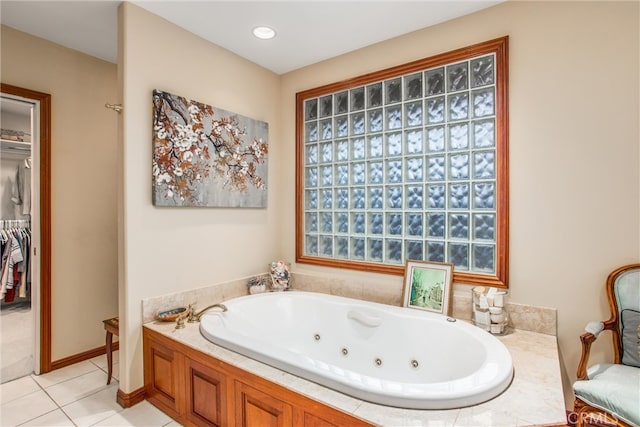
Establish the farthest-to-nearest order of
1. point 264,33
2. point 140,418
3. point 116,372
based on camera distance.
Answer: point 116,372, point 264,33, point 140,418

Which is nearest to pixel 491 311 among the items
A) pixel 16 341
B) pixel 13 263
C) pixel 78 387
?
pixel 78 387

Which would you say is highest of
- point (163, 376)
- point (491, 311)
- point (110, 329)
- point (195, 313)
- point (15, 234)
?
point (15, 234)

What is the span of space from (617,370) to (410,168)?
1610mm

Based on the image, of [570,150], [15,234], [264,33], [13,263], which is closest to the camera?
[570,150]

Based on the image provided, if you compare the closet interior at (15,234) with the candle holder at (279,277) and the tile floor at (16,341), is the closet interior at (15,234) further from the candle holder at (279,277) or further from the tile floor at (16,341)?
the candle holder at (279,277)

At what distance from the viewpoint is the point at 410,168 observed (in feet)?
8.04

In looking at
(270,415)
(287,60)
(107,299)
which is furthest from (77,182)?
(270,415)

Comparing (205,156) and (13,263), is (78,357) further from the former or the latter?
(205,156)

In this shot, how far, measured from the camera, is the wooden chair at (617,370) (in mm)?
1253

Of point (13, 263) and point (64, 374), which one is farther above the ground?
point (13, 263)

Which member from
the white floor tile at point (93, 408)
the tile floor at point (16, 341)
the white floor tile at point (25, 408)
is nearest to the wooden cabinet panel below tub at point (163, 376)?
the white floor tile at point (93, 408)

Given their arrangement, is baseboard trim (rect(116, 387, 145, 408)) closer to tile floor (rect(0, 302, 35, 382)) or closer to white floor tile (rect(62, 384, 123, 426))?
white floor tile (rect(62, 384, 123, 426))

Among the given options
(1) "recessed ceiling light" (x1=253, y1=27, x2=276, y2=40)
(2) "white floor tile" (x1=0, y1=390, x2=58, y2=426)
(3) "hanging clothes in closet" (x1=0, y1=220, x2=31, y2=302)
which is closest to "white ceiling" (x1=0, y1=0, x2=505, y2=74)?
(1) "recessed ceiling light" (x1=253, y1=27, x2=276, y2=40)

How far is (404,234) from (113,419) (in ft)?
7.41
